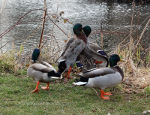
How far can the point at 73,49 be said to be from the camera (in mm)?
6512

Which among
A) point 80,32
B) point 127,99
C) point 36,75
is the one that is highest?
point 80,32

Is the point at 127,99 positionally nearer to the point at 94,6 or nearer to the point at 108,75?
the point at 108,75

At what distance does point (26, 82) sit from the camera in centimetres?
670

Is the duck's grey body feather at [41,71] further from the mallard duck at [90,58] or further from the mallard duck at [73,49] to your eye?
the mallard duck at [90,58]

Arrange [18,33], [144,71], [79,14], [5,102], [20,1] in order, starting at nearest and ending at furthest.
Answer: [5,102]
[144,71]
[18,33]
[79,14]
[20,1]

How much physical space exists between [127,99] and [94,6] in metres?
16.7

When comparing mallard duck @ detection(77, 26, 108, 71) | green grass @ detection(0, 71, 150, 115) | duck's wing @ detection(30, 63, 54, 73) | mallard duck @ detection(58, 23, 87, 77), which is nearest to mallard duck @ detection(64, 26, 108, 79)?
mallard duck @ detection(77, 26, 108, 71)

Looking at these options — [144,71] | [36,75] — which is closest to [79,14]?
[144,71]

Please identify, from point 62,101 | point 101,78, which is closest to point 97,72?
point 101,78

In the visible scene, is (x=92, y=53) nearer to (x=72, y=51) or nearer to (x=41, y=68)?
(x=72, y=51)

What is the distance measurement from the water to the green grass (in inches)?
210

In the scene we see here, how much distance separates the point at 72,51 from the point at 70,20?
33.0 ft

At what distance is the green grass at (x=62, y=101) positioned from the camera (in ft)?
16.7

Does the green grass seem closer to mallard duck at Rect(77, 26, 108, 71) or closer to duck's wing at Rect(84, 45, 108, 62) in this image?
mallard duck at Rect(77, 26, 108, 71)
